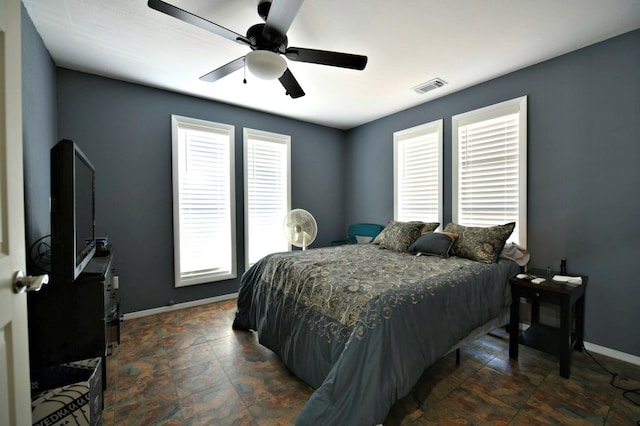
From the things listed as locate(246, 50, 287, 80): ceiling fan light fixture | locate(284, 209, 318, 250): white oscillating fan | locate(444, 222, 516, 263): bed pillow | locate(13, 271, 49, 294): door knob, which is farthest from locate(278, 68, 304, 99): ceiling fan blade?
locate(444, 222, 516, 263): bed pillow

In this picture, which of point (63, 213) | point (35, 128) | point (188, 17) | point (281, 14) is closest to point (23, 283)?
point (63, 213)

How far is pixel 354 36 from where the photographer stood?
217 centimetres

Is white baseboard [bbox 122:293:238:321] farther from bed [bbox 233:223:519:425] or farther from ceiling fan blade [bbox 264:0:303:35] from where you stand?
ceiling fan blade [bbox 264:0:303:35]

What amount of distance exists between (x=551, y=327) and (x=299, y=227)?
265cm

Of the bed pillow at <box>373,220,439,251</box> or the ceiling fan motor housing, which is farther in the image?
the bed pillow at <box>373,220,439,251</box>

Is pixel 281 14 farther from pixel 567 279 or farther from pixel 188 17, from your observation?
pixel 567 279

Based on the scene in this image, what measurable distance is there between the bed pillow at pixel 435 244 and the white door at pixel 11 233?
8.93ft

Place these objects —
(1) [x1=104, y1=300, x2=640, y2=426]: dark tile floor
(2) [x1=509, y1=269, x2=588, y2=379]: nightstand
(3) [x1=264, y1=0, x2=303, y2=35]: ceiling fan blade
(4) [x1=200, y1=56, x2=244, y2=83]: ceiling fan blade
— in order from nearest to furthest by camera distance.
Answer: (3) [x1=264, y1=0, x2=303, y2=35]: ceiling fan blade < (1) [x1=104, y1=300, x2=640, y2=426]: dark tile floor < (2) [x1=509, y1=269, x2=588, y2=379]: nightstand < (4) [x1=200, y1=56, x2=244, y2=83]: ceiling fan blade

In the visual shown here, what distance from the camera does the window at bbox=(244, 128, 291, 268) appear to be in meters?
3.76

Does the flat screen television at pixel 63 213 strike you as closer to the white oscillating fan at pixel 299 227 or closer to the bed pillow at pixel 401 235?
the white oscillating fan at pixel 299 227

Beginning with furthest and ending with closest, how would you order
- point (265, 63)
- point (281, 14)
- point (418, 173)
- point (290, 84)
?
point (418, 173)
point (290, 84)
point (265, 63)
point (281, 14)

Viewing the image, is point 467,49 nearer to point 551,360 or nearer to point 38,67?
point 551,360

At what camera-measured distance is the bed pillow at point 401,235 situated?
3.00 m

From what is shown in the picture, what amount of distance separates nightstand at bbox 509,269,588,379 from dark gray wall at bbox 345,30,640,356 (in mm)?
132
